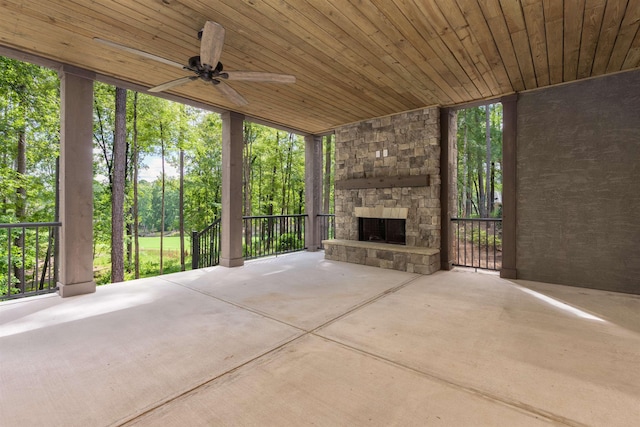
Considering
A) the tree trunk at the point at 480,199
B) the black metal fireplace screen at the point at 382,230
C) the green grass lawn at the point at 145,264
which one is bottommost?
the green grass lawn at the point at 145,264

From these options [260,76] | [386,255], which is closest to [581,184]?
[386,255]

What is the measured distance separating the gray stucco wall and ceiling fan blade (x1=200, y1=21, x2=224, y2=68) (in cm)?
439

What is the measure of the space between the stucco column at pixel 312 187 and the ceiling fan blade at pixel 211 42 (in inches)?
169

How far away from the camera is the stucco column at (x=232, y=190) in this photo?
16.7 ft

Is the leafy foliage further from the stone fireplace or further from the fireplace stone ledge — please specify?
the fireplace stone ledge

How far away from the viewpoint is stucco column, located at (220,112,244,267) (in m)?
5.09

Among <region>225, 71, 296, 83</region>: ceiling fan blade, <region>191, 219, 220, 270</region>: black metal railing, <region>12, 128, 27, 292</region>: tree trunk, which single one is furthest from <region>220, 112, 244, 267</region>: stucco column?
<region>12, 128, 27, 292</region>: tree trunk

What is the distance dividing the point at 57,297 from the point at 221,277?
1918mm

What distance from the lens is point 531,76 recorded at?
12.3 feet

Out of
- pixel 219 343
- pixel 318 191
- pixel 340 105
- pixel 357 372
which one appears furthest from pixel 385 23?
pixel 318 191

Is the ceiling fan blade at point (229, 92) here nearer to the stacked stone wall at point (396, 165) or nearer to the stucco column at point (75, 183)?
the stucco column at point (75, 183)

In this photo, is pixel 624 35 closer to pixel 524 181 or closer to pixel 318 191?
pixel 524 181

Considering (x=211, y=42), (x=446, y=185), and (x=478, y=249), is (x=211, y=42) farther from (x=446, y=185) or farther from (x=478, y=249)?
(x=478, y=249)

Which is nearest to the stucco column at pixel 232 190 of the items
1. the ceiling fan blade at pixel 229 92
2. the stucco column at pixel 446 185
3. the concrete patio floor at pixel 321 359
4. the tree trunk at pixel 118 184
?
the concrete patio floor at pixel 321 359
